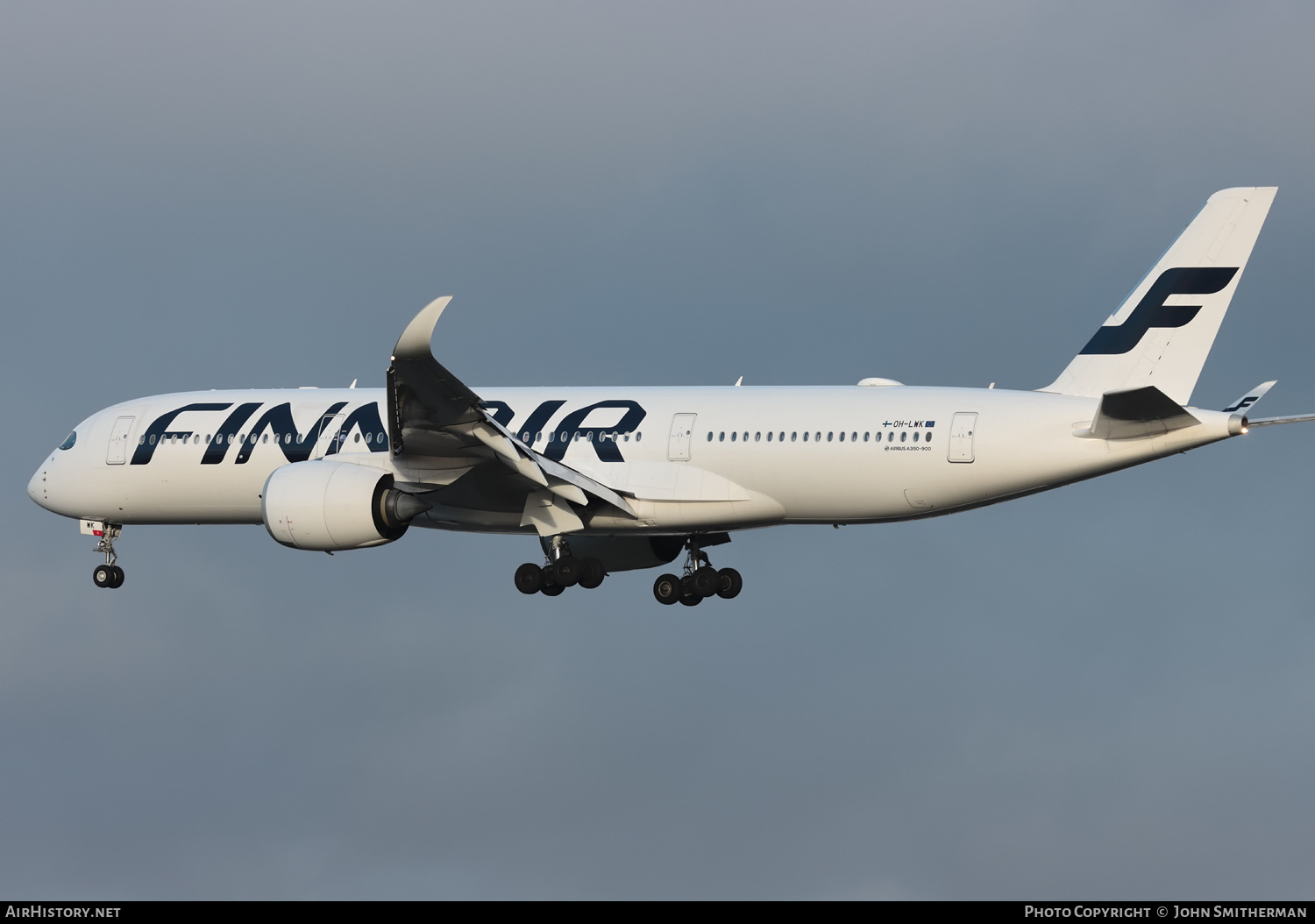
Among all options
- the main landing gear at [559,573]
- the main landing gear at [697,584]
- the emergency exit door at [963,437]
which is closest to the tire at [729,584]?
the main landing gear at [697,584]

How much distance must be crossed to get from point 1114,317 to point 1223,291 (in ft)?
5.77

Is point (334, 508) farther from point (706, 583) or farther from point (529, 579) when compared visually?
point (706, 583)

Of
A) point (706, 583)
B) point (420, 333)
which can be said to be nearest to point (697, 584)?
point (706, 583)

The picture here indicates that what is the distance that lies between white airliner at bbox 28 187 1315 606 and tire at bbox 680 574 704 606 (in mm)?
40

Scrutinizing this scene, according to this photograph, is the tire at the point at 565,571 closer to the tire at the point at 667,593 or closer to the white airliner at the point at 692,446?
the white airliner at the point at 692,446

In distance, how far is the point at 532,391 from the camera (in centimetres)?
3158

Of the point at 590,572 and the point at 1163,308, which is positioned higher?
the point at 1163,308

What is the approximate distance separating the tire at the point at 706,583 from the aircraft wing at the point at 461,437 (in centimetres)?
315

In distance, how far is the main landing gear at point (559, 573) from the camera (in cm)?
3039

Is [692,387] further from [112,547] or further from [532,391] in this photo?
[112,547]

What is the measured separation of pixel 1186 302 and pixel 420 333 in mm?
11961

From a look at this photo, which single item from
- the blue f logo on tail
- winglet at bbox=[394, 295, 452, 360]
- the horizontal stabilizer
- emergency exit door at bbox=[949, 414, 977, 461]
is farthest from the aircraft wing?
the blue f logo on tail

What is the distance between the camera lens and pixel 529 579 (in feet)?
100
